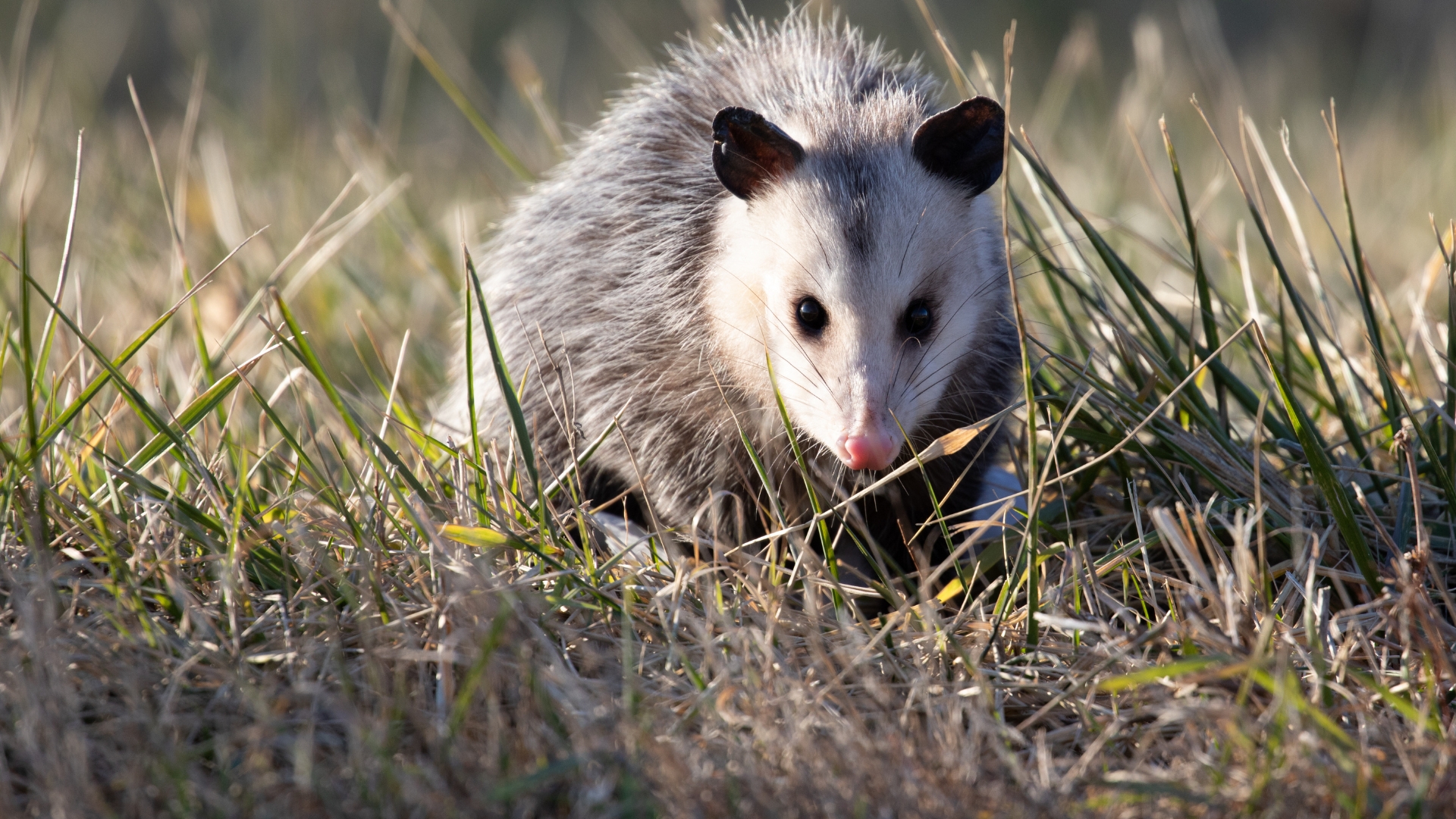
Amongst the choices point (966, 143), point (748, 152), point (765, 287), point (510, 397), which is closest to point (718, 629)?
point (510, 397)

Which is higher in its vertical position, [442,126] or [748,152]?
[748,152]

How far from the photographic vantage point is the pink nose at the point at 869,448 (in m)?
1.66

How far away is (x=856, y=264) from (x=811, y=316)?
0.11 m

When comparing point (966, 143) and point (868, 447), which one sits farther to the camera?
point (966, 143)

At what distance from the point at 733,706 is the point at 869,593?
381 mm

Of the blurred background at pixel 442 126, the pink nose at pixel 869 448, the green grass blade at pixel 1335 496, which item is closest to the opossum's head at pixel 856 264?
the pink nose at pixel 869 448

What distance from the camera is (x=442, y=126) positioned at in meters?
5.79

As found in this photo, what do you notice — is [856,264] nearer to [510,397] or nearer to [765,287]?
[765,287]

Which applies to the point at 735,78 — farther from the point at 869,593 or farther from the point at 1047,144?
the point at 1047,144

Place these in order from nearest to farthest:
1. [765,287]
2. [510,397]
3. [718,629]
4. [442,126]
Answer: [718,629], [510,397], [765,287], [442,126]

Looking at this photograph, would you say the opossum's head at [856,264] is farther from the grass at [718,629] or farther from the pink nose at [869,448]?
the grass at [718,629]

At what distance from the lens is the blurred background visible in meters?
3.08

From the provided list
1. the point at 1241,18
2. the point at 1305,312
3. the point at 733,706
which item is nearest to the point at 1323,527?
the point at 1305,312

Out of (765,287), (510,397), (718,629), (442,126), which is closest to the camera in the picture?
(718,629)
